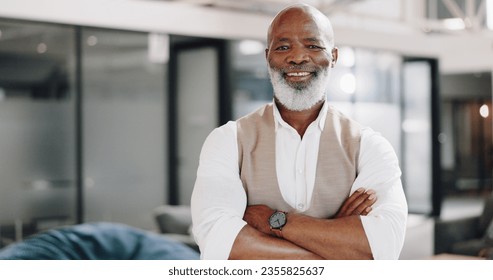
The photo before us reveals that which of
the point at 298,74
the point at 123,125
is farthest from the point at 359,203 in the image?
the point at 123,125

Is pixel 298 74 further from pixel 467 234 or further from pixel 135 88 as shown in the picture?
pixel 135 88

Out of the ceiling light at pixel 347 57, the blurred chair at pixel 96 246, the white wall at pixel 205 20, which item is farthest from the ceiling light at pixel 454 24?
the blurred chair at pixel 96 246

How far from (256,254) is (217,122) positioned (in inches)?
183

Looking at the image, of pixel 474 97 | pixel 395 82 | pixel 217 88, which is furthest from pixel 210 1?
pixel 474 97

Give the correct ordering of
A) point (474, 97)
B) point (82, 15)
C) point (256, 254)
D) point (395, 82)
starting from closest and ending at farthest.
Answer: point (256, 254) < point (82, 15) < point (395, 82) < point (474, 97)

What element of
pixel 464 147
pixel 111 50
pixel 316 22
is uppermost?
pixel 111 50

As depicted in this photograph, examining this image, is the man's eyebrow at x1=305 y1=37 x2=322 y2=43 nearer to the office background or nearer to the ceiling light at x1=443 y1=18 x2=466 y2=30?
the office background

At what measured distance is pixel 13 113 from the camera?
498 centimetres

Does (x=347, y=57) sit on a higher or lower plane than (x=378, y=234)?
higher

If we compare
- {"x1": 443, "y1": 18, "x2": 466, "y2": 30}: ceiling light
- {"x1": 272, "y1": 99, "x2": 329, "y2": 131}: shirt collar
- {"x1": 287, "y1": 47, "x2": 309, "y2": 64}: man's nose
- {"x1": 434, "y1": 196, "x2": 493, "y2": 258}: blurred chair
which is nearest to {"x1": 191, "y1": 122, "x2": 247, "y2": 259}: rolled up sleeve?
{"x1": 272, "y1": 99, "x2": 329, "y2": 131}: shirt collar

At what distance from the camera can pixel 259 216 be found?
149cm

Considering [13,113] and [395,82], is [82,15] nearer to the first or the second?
[13,113]

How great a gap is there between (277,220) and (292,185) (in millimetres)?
126

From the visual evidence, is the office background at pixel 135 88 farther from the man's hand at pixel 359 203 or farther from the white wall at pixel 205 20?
the man's hand at pixel 359 203
